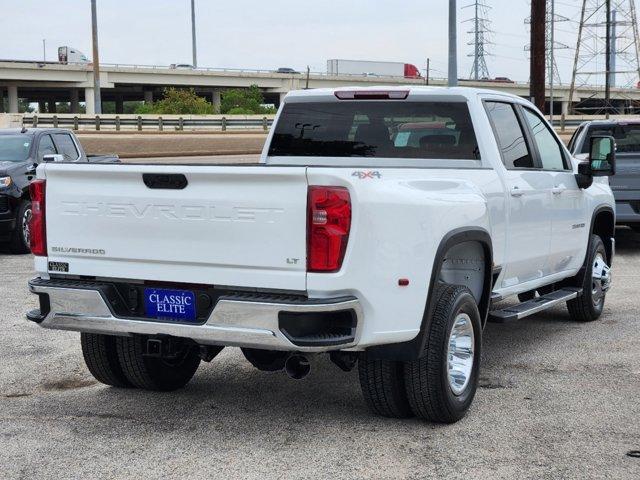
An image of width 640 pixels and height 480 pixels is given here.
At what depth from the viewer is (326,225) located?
15.7 ft

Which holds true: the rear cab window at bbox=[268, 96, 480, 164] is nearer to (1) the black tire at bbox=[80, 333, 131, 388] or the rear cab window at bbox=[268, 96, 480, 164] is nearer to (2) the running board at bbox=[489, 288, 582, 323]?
(2) the running board at bbox=[489, 288, 582, 323]

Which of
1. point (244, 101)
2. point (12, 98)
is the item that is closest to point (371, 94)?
point (244, 101)

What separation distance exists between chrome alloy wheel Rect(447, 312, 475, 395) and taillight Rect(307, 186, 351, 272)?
109cm

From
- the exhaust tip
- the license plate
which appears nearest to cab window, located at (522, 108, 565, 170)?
the exhaust tip

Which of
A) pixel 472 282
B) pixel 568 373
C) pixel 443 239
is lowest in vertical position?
pixel 568 373

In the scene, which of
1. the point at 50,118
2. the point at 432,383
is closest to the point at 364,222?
the point at 432,383

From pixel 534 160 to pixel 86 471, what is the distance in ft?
13.5

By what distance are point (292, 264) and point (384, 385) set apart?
101 cm

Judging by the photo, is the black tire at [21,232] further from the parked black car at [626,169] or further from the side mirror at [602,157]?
the side mirror at [602,157]

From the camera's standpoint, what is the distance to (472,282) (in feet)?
20.6

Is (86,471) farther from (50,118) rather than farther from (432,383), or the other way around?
(50,118)

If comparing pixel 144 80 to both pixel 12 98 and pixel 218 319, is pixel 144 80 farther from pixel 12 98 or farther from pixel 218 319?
pixel 218 319

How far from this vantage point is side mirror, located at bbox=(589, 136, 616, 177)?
8.00m

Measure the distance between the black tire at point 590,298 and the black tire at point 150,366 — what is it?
12.3 feet
